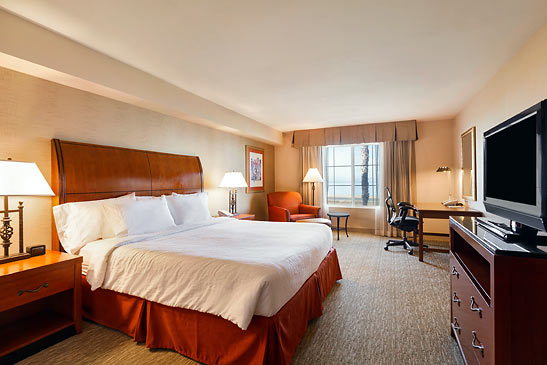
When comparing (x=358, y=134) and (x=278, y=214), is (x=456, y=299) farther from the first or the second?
(x=358, y=134)

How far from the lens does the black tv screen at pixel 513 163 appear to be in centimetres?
143

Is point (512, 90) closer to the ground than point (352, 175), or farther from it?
farther from it

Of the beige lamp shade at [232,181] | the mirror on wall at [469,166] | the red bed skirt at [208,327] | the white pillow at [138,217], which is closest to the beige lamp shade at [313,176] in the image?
the beige lamp shade at [232,181]

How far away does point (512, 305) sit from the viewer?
3.94 feet

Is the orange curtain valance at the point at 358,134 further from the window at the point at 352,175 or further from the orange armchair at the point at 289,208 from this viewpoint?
the orange armchair at the point at 289,208

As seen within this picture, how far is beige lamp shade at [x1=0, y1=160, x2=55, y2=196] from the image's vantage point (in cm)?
194

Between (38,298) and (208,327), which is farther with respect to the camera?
(38,298)

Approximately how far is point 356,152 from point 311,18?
4760 mm

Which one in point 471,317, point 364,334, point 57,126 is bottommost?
point 364,334

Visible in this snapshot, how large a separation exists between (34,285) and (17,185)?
75cm

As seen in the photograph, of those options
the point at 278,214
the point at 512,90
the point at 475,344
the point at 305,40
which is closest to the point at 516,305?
the point at 475,344

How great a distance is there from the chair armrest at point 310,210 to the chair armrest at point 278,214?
2.62 feet

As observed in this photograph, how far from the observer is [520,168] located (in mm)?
1571

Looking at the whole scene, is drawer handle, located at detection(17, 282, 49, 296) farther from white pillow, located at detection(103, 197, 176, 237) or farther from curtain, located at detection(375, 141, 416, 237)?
curtain, located at detection(375, 141, 416, 237)
